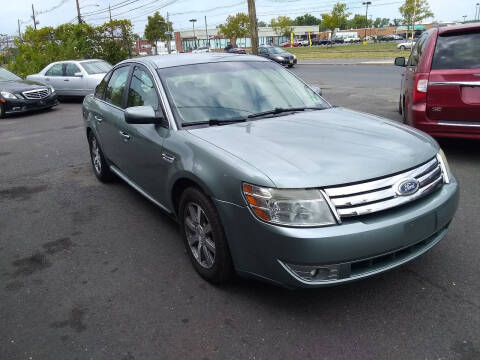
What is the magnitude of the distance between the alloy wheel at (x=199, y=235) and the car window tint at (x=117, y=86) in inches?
77.1

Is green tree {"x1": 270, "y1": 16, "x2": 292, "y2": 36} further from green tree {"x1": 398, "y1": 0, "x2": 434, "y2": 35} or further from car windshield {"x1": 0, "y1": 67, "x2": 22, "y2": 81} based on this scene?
car windshield {"x1": 0, "y1": 67, "x2": 22, "y2": 81}

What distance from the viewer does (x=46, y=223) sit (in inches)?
185

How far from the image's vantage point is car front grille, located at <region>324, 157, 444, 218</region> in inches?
100.0

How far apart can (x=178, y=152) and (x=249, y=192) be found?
2.95 ft

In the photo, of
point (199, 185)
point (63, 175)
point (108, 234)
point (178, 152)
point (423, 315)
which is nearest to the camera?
point (423, 315)

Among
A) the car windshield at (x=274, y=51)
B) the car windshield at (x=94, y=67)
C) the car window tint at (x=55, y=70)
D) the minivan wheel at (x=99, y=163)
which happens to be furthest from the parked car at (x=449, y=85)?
the car windshield at (x=274, y=51)

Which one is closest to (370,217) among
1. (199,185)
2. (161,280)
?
(199,185)

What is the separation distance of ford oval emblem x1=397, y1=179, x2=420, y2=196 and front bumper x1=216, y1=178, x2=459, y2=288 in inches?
3.6

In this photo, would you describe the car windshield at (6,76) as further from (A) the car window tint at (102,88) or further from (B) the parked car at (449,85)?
(B) the parked car at (449,85)

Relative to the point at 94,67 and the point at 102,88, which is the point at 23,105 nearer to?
the point at 94,67

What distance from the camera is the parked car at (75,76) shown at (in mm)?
14539

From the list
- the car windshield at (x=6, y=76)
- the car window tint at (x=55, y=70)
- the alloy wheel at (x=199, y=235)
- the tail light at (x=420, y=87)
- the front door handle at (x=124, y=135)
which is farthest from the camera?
the car window tint at (x=55, y=70)

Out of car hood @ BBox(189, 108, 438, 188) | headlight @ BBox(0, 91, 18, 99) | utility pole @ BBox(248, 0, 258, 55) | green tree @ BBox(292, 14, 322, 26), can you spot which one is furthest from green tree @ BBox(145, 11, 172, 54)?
green tree @ BBox(292, 14, 322, 26)

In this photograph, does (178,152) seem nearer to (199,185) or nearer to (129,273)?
(199,185)
